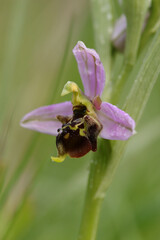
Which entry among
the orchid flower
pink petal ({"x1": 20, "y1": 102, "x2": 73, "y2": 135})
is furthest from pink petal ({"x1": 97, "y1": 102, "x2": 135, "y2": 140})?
pink petal ({"x1": 20, "y1": 102, "x2": 73, "y2": 135})

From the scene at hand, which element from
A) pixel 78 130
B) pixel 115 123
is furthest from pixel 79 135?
pixel 115 123

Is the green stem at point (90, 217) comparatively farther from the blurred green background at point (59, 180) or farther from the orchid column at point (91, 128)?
the blurred green background at point (59, 180)

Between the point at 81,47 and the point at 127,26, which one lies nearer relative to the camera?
the point at 81,47

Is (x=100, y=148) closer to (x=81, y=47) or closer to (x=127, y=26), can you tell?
(x=81, y=47)

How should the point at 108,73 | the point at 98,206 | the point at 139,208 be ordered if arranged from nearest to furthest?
the point at 98,206
the point at 108,73
the point at 139,208

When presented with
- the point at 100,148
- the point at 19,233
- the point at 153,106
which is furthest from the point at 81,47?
the point at 153,106

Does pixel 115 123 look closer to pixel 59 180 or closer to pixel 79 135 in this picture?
pixel 79 135

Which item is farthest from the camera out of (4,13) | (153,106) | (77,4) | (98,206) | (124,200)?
(4,13)
